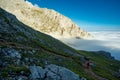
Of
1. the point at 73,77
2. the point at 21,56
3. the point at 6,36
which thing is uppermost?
the point at 6,36

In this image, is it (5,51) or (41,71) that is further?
(5,51)

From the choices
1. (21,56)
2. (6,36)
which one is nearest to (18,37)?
(6,36)

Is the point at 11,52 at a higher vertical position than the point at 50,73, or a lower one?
higher

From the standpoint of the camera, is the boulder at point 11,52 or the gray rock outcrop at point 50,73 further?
the boulder at point 11,52

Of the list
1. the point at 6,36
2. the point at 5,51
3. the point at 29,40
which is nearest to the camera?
the point at 5,51

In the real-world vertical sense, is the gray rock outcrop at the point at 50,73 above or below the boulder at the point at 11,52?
below

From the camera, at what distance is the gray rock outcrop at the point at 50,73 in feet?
216

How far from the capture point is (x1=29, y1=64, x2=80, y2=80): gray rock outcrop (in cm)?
6581

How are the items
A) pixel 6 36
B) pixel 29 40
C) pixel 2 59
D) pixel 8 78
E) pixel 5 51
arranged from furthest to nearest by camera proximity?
pixel 29 40
pixel 6 36
pixel 5 51
pixel 2 59
pixel 8 78

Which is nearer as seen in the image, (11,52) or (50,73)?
(50,73)

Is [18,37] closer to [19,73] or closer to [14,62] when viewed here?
[14,62]

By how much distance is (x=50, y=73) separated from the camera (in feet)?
226

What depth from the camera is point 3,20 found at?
392ft

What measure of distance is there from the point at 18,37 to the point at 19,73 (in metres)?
49.8
